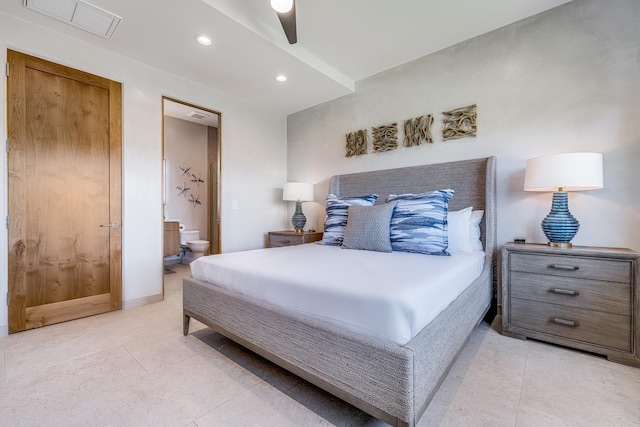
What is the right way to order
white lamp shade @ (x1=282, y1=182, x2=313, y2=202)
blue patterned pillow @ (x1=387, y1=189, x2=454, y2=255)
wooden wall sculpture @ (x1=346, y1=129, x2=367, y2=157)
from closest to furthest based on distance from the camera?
blue patterned pillow @ (x1=387, y1=189, x2=454, y2=255), wooden wall sculpture @ (x1=346, y1=129, x2=367, y2=157), white lamp shade @ (x1=282, y1=182, x2=313, y2=202)

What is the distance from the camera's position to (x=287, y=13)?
1.86 meters

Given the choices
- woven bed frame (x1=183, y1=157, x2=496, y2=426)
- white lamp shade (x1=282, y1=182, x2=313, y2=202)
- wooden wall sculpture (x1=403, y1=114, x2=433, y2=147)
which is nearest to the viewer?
woven bed frame (x1=183, y1=157, x2=496, y2=426)

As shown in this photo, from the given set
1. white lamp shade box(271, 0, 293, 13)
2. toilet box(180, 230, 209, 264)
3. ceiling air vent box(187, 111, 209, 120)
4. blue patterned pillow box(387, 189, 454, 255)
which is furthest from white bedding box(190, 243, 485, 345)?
ceiling air vent box(187, 111, 209, 120)

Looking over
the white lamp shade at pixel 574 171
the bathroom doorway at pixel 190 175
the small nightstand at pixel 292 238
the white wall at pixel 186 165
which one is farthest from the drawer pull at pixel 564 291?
the white wall at pixel 186 165

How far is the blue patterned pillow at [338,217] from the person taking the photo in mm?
2984

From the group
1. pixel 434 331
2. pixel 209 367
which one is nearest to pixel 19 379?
pixel 209 367

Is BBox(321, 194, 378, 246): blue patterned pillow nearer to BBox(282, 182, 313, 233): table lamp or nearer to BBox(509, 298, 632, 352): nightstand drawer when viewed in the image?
BBox(282, 182, 313, 233): table lamp

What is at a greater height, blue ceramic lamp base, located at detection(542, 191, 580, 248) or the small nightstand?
blue ceramic lamp base, located at detection(542, 191, 580, 248)

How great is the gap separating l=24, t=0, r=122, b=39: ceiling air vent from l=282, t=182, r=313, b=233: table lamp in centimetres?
244

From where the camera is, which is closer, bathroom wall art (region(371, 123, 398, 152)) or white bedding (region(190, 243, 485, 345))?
white bedding (region(190, 243, 485, 345))

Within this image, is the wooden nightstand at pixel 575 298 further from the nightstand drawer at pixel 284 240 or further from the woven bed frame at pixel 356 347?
the nightstand drawer at pixel 284 240

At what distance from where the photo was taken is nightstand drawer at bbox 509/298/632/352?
1840 millimetres

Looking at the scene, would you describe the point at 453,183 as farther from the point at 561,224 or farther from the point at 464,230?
the point at 561,224

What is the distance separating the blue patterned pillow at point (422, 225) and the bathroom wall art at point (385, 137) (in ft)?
3.60
